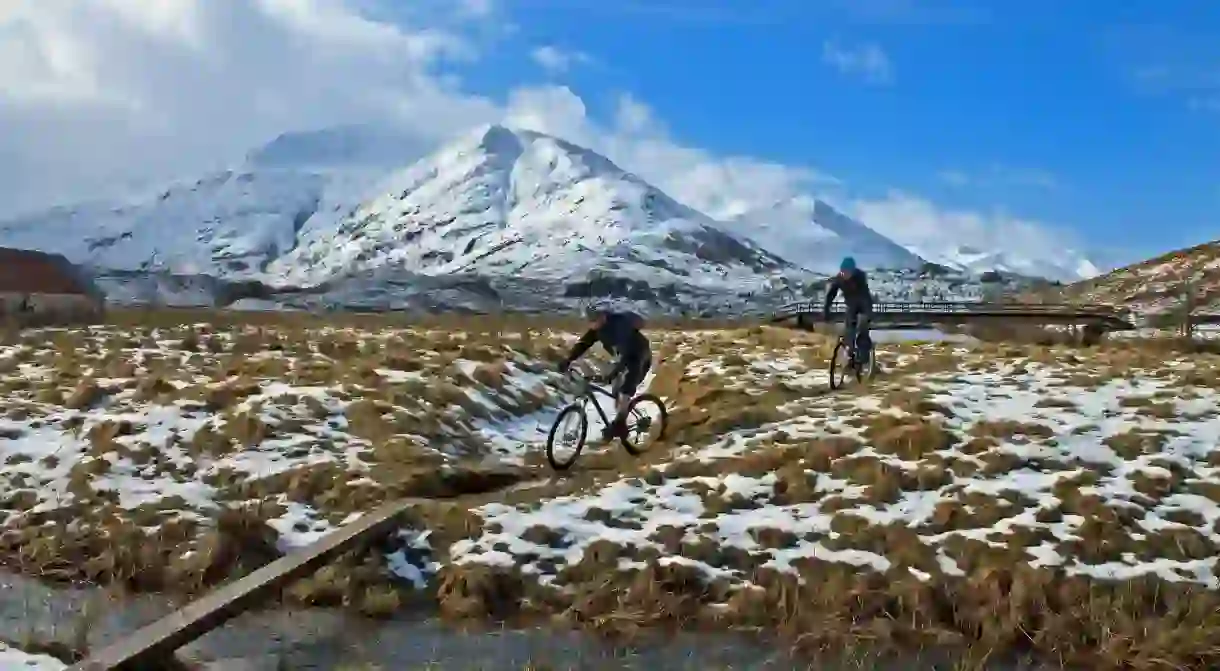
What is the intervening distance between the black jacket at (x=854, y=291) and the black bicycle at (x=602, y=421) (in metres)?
4.62

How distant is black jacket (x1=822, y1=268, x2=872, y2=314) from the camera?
19906mm

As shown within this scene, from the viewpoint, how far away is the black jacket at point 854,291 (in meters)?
19.9

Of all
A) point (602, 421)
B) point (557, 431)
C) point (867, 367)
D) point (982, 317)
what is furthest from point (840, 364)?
point (982, 317)

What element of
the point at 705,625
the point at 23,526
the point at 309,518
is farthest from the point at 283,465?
the point at 705,625

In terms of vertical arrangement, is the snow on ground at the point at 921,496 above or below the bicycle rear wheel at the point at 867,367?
below

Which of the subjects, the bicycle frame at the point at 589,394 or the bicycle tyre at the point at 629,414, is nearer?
the bicycle frame at the point at 589,394

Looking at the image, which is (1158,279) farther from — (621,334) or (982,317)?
(621,334)

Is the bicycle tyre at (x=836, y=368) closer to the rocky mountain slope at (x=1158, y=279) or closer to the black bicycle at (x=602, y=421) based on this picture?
the black bicycle at (x=602, y=421)

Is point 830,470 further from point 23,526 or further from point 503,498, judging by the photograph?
point 23,526

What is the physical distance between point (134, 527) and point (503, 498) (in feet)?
14.4

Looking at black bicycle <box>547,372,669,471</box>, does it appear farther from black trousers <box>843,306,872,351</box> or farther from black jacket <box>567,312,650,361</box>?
black trousers <box>843,306,872,351</box>

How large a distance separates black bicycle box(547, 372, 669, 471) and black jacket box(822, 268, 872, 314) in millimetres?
4624

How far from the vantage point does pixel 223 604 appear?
912cm

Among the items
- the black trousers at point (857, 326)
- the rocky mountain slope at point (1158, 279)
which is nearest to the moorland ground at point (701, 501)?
the black trousers at point (857, 326)
